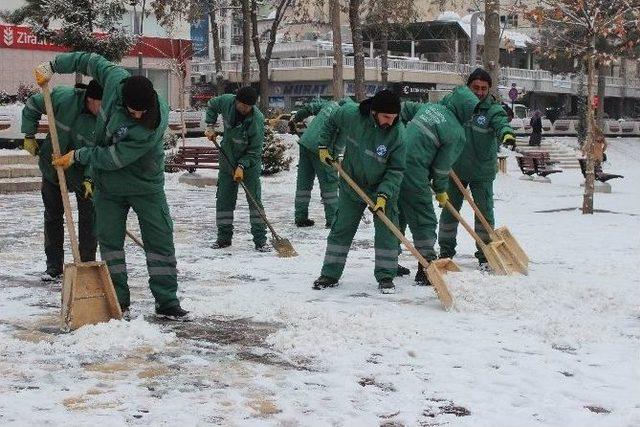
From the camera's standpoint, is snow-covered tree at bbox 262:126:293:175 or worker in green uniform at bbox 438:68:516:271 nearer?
worker in green uniform at bbox 438:68:516:271

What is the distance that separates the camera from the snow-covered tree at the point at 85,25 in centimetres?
2633

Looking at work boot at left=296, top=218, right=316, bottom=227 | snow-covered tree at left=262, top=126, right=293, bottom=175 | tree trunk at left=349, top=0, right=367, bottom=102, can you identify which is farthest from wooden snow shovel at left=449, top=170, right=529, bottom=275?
tree trunk at left=349, top=0, right=367, bottom=102

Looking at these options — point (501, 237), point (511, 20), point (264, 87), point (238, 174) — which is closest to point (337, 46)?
point (264, 87)

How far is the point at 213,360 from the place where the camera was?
16.8ft

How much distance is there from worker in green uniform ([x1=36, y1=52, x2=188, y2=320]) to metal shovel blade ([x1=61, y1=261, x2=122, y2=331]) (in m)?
0.33

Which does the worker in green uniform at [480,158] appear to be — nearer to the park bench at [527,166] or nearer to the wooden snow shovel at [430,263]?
the wooden snow shovel at [430,263]

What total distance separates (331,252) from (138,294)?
1.52 meters

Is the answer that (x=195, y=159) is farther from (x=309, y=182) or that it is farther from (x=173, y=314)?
(x=173, y=314)

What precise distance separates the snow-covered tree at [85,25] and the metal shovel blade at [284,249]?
18.6m

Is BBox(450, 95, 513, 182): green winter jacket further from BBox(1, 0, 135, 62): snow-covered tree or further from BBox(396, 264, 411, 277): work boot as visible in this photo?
BBox(1, 0, 135, 62): snow-covered tree

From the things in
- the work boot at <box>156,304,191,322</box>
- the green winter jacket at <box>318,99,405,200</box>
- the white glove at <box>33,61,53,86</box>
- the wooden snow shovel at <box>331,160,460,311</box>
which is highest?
the white glove at <box>33,61,53,86</box>

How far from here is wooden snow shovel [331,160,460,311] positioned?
658 centimetres

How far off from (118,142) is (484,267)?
396cm

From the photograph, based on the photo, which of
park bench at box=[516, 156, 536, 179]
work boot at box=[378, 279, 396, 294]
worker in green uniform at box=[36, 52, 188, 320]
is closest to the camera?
worker in green uniform at box=[36, 52, 188, 320]
